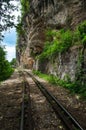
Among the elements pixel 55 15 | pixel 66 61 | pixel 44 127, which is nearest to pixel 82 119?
pixel 44 127

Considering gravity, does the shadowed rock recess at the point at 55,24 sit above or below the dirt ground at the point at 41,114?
Result: above

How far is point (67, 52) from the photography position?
75.0ft

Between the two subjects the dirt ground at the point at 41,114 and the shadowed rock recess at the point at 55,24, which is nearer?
the dirt ground at the point at 41,114

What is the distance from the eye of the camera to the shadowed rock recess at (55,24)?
21.4 m

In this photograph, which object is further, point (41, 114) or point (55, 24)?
point (55, 24)

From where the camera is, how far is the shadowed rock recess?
70.4 ft

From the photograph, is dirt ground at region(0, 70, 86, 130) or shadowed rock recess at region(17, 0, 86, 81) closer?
dirt ground at region(0, 70, 86, 130)

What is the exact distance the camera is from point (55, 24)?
1660 inches

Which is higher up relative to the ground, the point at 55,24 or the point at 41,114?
the point at 55,24

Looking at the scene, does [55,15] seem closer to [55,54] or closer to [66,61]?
[55,54]

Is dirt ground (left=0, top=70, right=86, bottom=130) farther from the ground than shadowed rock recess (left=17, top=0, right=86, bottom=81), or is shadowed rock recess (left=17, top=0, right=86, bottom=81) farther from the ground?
shadowed rock recess (left=17, top=0, right=86, bottom=81)

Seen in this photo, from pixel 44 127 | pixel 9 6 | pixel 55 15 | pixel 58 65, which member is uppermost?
pixel 55 15

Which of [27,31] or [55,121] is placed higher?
[27,31]

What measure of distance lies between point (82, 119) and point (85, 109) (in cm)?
197
